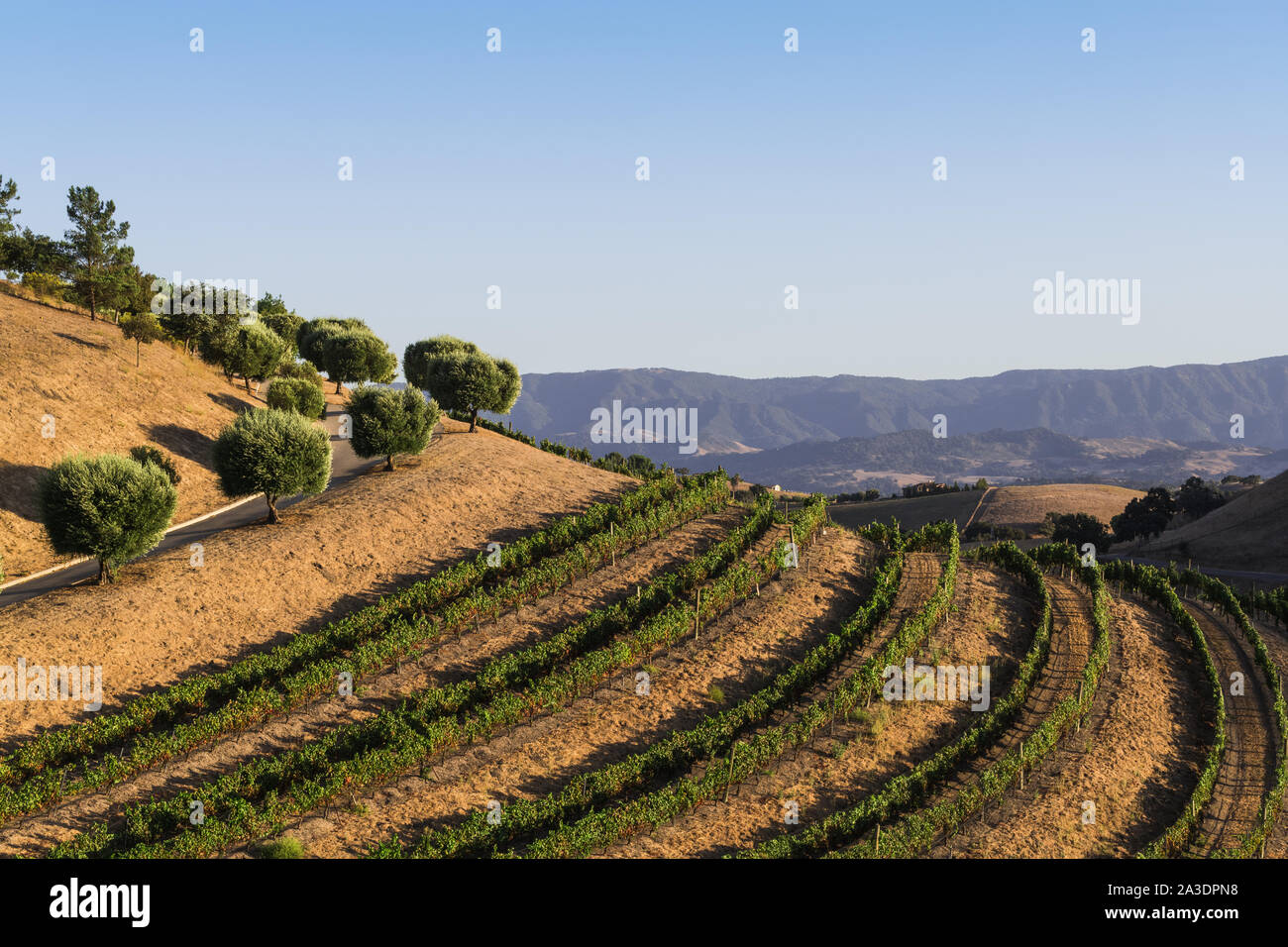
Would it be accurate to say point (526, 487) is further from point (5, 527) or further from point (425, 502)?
point (5, 527)

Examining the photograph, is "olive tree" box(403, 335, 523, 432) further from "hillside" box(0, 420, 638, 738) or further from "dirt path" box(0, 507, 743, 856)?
"dirt path" box(0, 507, 743, 856)

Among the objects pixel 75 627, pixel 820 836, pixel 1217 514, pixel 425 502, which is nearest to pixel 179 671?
pixel 75 627

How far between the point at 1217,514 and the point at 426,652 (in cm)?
9535

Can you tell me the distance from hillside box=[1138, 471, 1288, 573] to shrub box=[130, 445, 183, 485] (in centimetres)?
8806

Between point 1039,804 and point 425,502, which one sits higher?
point 425,502

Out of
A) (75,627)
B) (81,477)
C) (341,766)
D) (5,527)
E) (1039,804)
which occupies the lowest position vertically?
(1039,804)

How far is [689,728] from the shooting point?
28797mm

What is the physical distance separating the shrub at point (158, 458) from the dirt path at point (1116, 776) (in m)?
46.0

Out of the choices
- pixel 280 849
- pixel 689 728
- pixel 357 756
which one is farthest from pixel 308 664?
pixel 689 728

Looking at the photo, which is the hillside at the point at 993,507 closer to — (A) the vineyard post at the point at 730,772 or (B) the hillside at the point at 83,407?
(B) the hillside at the point at 83,407

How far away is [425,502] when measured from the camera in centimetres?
4438

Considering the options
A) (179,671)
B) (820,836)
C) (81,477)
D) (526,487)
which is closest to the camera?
(820,836)

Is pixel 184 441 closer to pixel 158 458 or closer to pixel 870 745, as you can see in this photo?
pixel 158 458

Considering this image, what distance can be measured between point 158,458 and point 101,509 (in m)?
17.8
